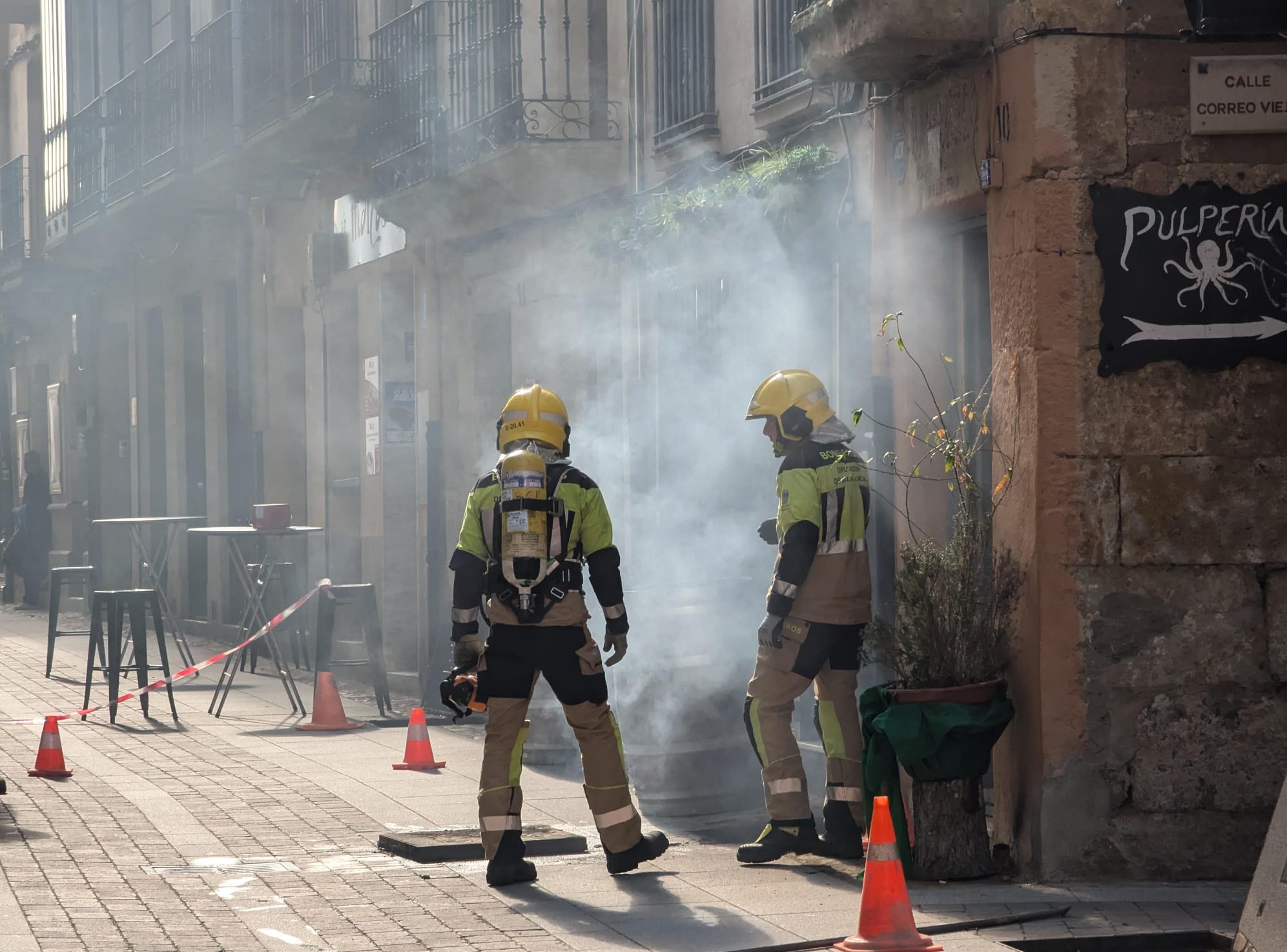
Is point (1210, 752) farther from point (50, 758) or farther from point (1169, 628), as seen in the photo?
point (50, 758)

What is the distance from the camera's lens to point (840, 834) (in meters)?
8.06

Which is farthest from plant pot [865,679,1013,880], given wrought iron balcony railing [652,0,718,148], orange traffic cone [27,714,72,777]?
wrought iron balcony railing [652,0,718,148]

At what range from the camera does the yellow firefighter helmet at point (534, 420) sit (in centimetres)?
806

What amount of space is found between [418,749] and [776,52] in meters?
4.07

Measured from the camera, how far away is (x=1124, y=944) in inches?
255

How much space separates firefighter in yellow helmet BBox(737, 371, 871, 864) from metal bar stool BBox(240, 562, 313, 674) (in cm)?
732

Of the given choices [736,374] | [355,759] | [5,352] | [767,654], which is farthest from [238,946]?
→ [5,352]

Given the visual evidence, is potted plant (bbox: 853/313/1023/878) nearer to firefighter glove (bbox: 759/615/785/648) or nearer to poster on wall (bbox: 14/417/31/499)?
firefighter glove (bbox: 759/615/785/648)

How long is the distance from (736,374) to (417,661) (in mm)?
5658

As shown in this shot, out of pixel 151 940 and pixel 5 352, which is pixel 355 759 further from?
pixel 5 352

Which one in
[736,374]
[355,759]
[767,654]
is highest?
[736,374]

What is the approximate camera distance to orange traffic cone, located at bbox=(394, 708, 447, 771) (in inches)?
440

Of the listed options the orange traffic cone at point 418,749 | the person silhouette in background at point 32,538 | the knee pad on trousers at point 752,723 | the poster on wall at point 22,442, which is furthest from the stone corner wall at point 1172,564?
the poster on wall at point 22,442

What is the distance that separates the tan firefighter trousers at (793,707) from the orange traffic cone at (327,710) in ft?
17.5
